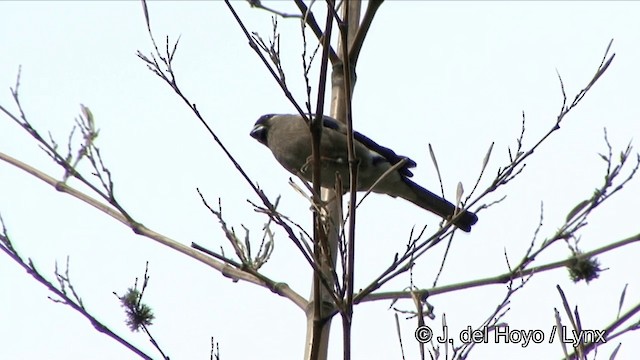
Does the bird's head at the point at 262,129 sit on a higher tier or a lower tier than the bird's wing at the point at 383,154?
higher

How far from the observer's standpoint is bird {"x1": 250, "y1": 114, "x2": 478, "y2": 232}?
4223 millimetres

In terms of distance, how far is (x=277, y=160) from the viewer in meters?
4.78

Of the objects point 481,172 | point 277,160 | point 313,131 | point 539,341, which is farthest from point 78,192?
point 277,160

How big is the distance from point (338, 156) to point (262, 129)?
3.08 ft

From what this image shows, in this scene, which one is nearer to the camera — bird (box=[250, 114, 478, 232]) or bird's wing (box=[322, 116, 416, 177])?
bird (box=[250, 114, 478, 232])

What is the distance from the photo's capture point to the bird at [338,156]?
13.9 feet

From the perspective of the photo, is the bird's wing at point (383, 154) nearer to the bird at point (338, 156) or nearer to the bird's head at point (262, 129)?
the bird at point (338, 156)

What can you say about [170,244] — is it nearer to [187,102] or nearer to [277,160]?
[187,102]

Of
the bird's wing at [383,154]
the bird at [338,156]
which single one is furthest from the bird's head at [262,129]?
the bird's wing at [383,154]

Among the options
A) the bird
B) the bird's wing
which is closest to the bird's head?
the bird

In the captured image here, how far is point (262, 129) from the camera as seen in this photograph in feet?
16.8

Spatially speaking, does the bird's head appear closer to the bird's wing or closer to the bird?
the bird

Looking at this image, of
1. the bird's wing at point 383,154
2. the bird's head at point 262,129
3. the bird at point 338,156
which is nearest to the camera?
the bird at point 338,156

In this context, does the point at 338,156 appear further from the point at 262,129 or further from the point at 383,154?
the point at 262,129
